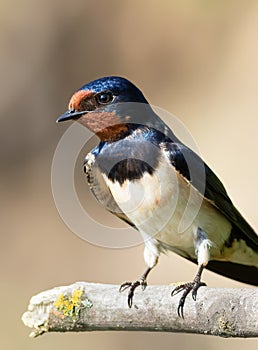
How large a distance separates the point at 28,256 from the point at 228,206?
2.74 m

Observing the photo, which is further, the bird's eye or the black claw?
the bird's eye

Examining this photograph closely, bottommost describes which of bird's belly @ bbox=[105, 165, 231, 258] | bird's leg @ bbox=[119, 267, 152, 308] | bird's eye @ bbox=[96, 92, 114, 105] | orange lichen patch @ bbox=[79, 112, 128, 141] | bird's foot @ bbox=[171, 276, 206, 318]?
bird's leg @ bbox=[119, 267, 152, 308]

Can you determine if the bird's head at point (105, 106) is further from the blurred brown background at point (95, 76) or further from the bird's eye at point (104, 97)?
the blurred brown background at point (95, 76)

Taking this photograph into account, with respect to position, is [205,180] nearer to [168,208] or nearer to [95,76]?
[168,208]

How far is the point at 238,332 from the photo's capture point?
2.19m

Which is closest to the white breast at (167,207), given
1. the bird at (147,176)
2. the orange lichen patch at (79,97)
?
the bird at (147,176)

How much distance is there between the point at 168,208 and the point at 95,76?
351cm

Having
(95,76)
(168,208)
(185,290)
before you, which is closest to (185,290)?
(185,290)

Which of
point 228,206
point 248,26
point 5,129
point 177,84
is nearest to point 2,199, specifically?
point 5,129

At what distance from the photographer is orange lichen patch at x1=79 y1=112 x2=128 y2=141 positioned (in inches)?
101

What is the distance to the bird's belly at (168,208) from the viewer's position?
2.59 meters

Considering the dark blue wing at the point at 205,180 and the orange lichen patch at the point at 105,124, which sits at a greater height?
the orange lichen patch at the point at 105,124

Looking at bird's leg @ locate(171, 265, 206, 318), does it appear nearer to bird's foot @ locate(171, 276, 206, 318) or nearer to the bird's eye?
bird's foot @ locate(171, 276, 206, 318)

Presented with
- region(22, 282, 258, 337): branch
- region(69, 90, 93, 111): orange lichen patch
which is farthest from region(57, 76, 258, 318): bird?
region(22, 282, 258, 337): branch
